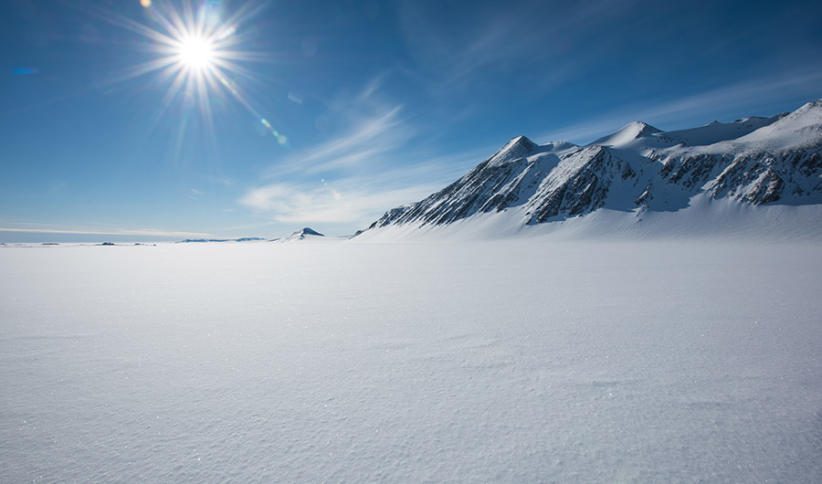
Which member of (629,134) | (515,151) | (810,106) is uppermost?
(515,151)

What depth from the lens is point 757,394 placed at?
3.84 m

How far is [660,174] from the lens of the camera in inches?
2542

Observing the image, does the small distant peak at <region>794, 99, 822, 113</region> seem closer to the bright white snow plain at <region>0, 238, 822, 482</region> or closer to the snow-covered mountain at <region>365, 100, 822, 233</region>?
the snow-covered mountain at <region>365, 100, 822, 233</region>

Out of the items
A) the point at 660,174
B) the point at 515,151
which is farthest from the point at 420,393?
the point at 515,151

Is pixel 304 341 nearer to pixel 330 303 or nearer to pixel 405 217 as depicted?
pixel 330 303

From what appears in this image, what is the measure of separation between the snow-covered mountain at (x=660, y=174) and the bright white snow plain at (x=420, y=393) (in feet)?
214

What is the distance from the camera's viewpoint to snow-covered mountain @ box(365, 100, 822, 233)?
52125 millimetres

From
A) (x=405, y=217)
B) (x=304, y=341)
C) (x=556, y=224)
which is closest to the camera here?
(x=304, y=341)

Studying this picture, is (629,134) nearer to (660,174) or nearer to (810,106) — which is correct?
(810,106)

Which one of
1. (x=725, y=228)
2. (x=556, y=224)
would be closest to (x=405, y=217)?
(x=556, y=224)

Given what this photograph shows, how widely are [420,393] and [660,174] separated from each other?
273ft

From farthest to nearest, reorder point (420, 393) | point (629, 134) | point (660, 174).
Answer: point (629, 134) < point (660, 174) < point (420, 393)

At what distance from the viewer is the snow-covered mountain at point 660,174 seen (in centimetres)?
5212

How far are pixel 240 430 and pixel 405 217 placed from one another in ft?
386
